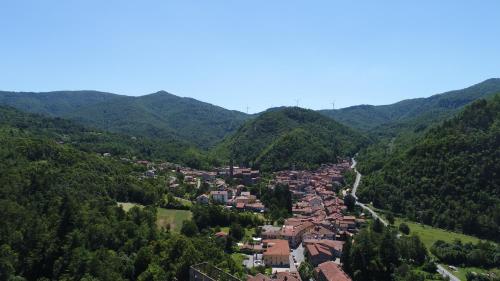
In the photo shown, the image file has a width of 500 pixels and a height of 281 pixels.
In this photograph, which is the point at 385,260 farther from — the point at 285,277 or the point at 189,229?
the point at 189,229

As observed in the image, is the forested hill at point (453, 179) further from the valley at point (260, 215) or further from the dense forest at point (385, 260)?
the dense forest at point (385, 260)

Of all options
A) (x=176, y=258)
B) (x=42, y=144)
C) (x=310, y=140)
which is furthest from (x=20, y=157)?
(x=310, y=140)

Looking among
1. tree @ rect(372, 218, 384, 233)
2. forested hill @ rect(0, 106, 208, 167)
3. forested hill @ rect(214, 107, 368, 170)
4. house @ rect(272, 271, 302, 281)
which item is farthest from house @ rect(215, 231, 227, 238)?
forested hill @ rect(0, 106, 208, 167)

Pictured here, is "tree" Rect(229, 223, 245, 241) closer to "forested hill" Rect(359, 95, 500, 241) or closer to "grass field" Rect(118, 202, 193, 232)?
"grass field" Rect(118, 202, 193, 232)

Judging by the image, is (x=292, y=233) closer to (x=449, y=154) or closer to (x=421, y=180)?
(x=421, y=180)

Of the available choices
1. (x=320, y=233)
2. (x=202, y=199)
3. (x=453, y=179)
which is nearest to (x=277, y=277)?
(x=320, y=233)
